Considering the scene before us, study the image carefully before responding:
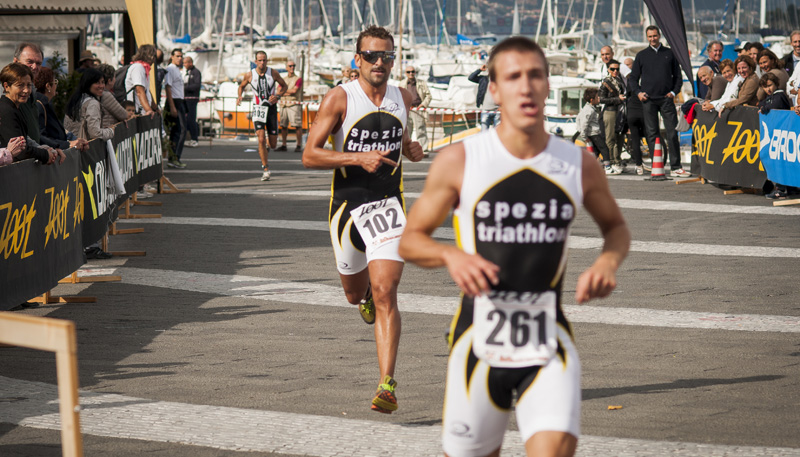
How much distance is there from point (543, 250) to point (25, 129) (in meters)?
6.52

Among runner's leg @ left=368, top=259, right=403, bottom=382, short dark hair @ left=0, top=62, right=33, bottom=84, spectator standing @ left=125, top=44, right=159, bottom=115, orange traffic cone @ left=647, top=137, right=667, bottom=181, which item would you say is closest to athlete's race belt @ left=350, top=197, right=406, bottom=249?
runner's leg @ left=368, top=259, right=403, bottom=382

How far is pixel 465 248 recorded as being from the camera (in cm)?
370

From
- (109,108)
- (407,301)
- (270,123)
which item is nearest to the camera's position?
(407,301)

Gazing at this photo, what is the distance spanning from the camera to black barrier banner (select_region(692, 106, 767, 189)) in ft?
52.3

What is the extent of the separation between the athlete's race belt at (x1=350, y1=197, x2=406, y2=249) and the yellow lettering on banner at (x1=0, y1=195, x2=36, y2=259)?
102 inches

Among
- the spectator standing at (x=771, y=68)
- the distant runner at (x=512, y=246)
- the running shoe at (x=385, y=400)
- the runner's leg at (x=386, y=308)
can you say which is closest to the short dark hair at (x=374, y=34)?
the runner's leg at (x=386, y=308)

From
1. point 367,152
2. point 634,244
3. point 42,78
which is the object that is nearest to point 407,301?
point 367,152

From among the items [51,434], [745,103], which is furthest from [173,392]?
[745,103]

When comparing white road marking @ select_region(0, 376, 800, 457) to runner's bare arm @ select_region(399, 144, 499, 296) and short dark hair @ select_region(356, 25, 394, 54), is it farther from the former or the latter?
short dark hair @ select_region(356, 25, 394, 54)

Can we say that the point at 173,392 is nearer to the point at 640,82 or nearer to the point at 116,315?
the point at 116,315

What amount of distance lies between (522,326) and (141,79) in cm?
1345

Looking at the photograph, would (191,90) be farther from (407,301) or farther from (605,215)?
(605,215)

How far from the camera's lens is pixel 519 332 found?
11.9ft

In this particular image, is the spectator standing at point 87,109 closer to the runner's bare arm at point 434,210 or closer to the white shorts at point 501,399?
the runner's bare arm at point 434,210
